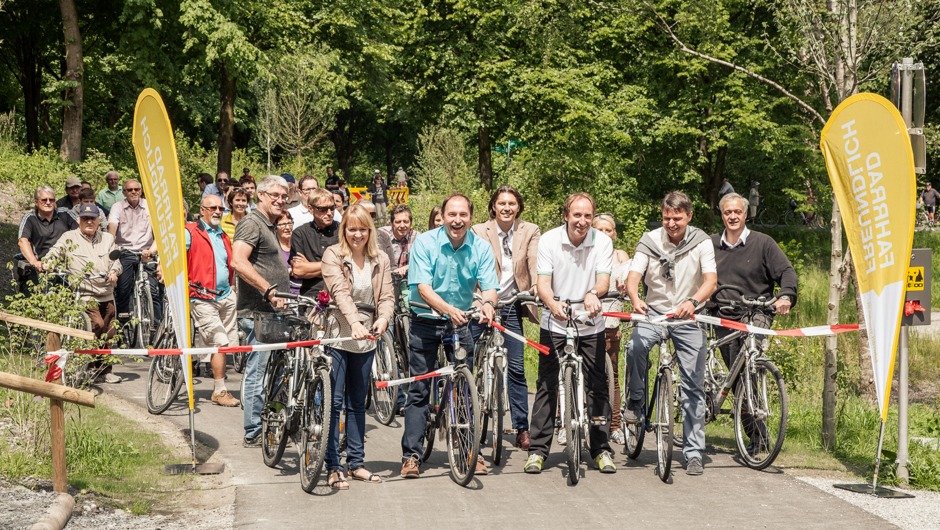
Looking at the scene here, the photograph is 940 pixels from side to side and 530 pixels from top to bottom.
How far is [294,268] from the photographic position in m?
8.74

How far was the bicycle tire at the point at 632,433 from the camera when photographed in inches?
345

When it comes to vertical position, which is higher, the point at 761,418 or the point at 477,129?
the point at 477,129

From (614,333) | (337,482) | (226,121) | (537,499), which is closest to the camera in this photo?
(537,499)

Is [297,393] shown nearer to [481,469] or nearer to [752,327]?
[481,469]

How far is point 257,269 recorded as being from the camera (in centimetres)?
934

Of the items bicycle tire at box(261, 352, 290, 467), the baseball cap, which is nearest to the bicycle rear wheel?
bicycle tire at box(261, 352, 290, 467)

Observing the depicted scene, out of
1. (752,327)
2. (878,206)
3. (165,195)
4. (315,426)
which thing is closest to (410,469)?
(315,426)

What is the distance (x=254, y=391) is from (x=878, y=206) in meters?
4.90

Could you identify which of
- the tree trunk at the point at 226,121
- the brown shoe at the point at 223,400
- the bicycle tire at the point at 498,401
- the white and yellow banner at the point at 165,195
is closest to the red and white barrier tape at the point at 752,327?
the bicycle tire at the point at 498,401

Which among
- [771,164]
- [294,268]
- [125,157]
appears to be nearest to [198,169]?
[125,157]

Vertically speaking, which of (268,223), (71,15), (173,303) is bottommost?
(173,303)

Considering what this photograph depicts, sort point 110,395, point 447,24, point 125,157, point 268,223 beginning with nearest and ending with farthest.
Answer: point 268,223 < point 110,395 < point 125,157 < point 447,24

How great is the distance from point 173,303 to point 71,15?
20024 mm

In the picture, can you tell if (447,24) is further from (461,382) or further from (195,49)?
(461,382)
